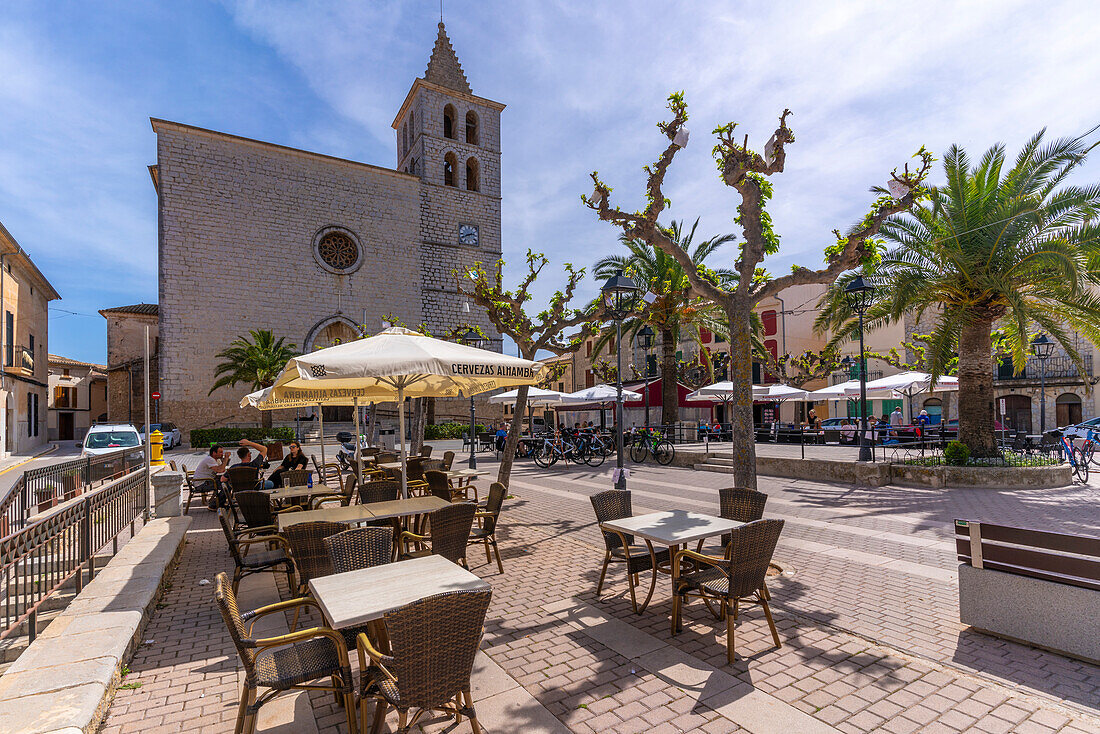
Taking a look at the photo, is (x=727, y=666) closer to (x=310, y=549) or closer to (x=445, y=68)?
(x=310, y=549)

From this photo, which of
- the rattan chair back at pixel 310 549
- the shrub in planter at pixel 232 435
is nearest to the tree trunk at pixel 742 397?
the rattan chair back at pixel 310 549

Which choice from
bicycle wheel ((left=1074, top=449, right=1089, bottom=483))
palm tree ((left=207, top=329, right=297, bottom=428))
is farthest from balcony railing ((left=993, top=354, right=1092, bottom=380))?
palm tree ((left=207, top=329, right=297, bottom=428))

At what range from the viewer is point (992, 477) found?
444 inches

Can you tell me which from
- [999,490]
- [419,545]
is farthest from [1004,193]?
[419,545]

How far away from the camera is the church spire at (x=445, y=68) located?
36938mm

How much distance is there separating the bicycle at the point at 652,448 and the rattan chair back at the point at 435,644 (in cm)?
1502

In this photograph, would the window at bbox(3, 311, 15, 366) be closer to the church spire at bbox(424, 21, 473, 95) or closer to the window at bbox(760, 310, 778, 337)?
the church spire at bbox(424, 21, 473, 95)

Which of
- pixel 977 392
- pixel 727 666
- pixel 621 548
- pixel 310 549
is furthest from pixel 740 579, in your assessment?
pixel 977 392

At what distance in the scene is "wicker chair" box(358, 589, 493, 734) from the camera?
2510 mm

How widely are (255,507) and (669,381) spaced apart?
15596mm

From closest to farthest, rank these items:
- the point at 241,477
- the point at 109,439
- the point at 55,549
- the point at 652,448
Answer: the point at 55,549 < the point at 241,477 < the point at 109,439 < the point at 652,448

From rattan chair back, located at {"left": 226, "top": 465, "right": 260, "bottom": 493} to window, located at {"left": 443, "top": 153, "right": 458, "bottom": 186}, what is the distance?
31.3 metres

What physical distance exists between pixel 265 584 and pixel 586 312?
A: 7113mm

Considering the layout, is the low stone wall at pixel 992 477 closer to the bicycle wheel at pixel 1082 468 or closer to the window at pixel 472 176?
the bicycle wheel at pixel 1082 468
